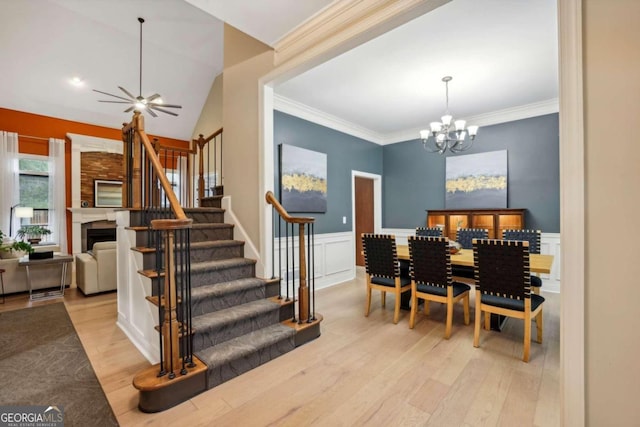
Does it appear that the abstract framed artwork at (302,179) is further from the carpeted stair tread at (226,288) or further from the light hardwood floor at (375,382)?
the light hardwood floor at (375,382)

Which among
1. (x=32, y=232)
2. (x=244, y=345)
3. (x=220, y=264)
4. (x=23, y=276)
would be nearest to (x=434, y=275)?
(x=244, y=345)

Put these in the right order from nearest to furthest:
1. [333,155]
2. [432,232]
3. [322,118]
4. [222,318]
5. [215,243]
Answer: [222,318] → [215,243] → [432,232] → [322,118] → [333,155]

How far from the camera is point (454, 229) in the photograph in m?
4.96

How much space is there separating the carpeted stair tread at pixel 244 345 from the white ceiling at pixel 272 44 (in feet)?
8.97

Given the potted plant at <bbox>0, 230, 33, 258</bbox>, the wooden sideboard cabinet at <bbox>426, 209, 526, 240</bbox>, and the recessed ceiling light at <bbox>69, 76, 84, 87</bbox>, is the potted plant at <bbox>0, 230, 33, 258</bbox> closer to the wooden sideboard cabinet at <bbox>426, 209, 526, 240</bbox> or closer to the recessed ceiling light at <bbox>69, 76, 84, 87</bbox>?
the recessed ceiling light at <bbox>69, 76, 84, 87</bbox>

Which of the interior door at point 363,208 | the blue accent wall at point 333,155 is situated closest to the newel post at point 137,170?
the blue accent wall at point 333,155

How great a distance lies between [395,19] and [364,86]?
1.97 m

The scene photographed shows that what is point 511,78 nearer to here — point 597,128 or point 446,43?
point 446,43

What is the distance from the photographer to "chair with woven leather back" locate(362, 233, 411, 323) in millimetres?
3199

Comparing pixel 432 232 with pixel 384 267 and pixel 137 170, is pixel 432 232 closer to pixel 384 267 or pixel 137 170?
pixel 384 267

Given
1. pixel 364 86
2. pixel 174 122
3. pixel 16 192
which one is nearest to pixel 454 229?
pixel 364 86

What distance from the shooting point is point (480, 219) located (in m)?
4.71

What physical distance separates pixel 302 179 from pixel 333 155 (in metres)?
0.97

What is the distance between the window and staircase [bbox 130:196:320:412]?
5.15 meters
